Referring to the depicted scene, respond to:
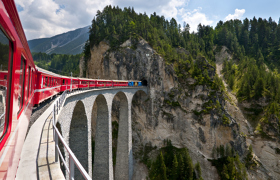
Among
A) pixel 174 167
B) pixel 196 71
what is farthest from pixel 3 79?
pixel 196 71

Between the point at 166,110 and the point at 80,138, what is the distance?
75.4 ft

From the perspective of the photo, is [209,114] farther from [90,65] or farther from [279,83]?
[90,65]

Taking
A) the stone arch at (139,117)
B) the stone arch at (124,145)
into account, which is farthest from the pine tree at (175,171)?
the stone arch at (124,145)

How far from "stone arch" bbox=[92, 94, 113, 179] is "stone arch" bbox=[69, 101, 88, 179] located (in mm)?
4538

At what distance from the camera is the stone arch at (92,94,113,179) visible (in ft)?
59.4

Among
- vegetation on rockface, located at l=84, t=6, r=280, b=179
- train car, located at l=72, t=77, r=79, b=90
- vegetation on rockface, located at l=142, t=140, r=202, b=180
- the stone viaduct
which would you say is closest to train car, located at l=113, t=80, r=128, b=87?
the stone viaduct

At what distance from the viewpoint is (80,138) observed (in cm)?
1374

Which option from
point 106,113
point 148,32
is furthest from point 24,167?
point 148,32

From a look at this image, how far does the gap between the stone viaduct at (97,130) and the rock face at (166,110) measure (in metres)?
5.11

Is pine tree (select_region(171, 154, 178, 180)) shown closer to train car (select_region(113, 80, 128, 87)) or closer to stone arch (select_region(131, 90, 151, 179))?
stone arch (select_region(131, 90, 151, 179))

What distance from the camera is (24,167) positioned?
2.82 metres

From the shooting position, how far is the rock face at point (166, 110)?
A: 3109 cm

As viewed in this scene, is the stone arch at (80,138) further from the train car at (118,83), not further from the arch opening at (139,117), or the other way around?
the arch opening at (139,117)

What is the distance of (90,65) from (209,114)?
3110cm
